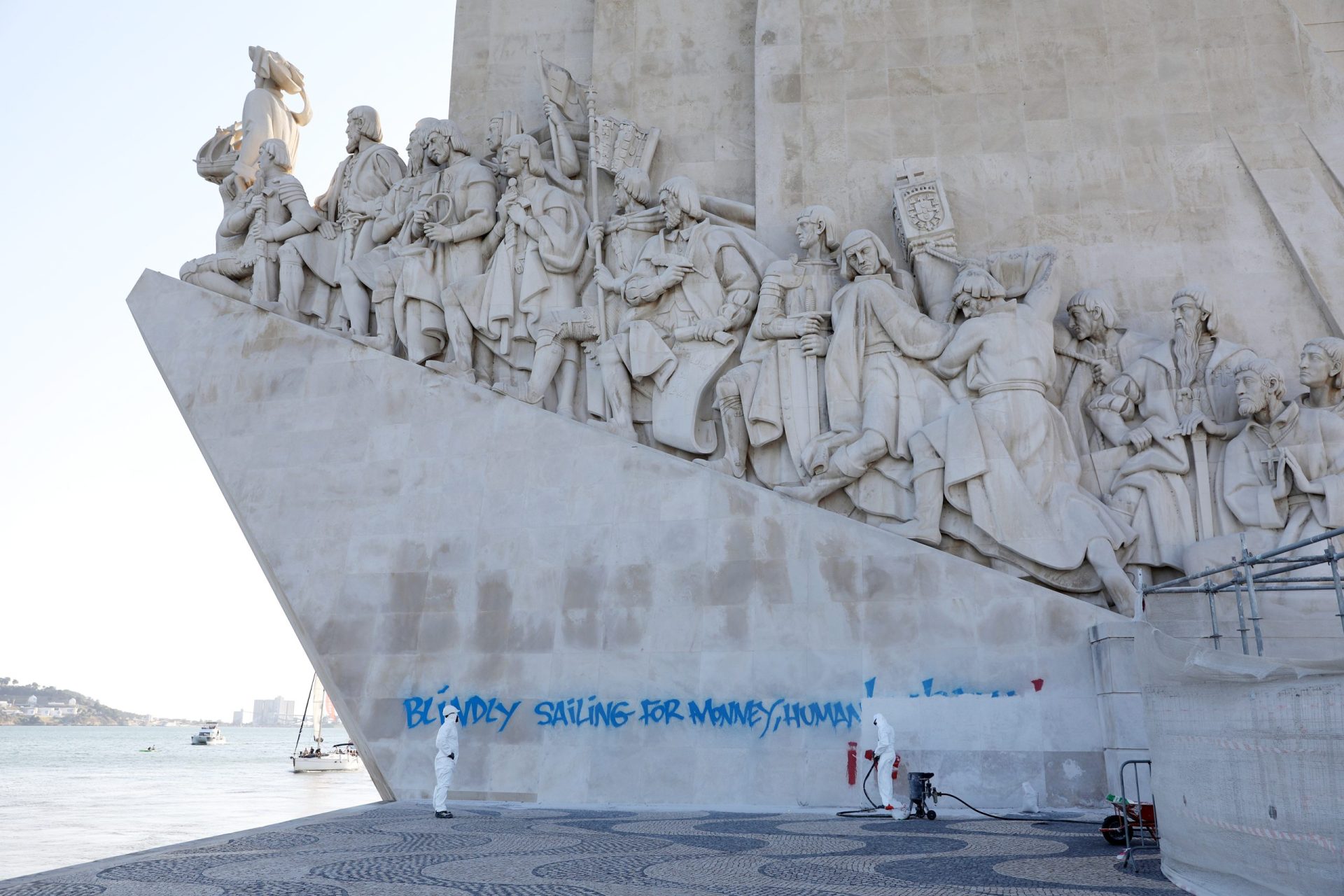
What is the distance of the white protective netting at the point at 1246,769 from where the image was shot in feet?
11.8

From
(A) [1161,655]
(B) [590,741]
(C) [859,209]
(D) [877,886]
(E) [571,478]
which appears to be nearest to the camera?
(D) [877,886]

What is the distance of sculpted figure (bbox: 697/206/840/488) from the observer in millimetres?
9711

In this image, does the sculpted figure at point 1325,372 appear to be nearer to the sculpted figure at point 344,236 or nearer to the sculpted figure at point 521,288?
the sculpted figure at point 521,288

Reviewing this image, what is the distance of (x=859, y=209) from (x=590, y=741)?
579 cm


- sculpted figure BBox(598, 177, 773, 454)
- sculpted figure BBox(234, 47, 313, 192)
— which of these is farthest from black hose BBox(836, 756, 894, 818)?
sculpted figure BBox(234, 47, 313, 192)

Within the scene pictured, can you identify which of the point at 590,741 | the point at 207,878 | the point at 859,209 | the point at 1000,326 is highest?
the point at 859,209

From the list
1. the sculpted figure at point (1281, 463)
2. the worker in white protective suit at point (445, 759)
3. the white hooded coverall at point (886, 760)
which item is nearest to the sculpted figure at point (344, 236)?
the worker in white protective suit at point (445, 759)

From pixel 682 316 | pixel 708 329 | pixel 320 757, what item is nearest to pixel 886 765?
pixel 708 329

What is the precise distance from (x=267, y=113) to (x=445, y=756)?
29.2ft

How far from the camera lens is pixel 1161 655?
5.06m

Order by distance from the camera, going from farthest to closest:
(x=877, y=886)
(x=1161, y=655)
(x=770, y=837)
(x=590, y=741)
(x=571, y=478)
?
(x=571, y=478)
(x=590, y=741)
(x=770, y=837)
(x=1161, y=655)
(x=877, y=886)

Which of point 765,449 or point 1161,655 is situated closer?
point 1161,655

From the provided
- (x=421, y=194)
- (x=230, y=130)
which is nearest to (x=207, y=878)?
(x=421, y=194)

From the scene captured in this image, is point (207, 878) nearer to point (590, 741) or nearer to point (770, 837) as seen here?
point (770, 837)
